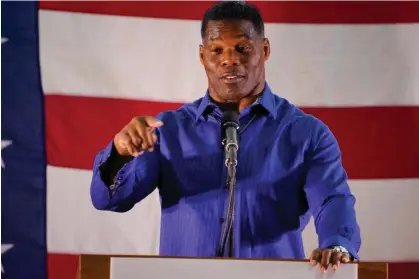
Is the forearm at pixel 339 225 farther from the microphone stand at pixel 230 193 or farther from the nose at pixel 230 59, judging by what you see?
the nose at pixel 230 59

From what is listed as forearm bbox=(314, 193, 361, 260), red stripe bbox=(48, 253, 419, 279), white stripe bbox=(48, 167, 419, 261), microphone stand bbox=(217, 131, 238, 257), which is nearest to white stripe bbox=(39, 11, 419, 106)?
white stripe bbox=(48, 167, 419, 261)

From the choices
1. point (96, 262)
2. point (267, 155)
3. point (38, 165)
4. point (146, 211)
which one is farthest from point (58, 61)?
point (96, 262)

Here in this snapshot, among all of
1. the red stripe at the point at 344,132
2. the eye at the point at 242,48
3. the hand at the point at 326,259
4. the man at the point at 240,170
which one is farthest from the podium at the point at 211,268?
the red stripe at the point at 344,132

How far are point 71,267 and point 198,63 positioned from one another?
92cm

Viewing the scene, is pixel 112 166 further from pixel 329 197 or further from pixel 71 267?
pixel 71 267

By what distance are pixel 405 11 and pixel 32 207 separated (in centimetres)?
164

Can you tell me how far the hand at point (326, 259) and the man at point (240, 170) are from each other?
26 centimetres

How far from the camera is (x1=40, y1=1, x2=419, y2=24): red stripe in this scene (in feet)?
9.00

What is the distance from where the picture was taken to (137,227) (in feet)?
8.58

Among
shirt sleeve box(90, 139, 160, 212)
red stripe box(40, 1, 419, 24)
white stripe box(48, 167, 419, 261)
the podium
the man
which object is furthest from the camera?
red stripe box(40, 1, 419, 24)

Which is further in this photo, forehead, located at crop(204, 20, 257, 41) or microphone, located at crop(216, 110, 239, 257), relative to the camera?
forehead, located at crop(204, 20, 257, 41)

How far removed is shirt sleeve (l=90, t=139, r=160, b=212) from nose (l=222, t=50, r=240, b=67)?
303mm

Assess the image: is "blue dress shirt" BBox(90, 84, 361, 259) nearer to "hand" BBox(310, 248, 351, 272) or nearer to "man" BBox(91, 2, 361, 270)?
"man" BBox(91, 2, 361, 270)

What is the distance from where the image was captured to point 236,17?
6.40ft
